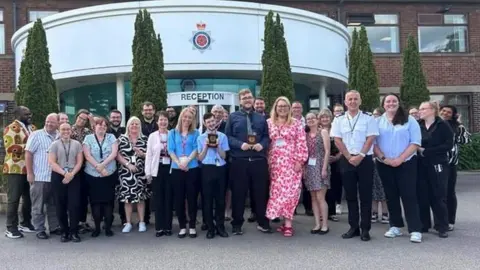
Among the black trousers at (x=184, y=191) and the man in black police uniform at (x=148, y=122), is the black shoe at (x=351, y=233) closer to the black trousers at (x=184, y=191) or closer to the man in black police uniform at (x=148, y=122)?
the black trousers at (x=184, y=191)

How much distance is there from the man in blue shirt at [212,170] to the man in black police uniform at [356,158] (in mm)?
1568

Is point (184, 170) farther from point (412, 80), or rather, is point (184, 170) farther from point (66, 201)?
point (412, 80)

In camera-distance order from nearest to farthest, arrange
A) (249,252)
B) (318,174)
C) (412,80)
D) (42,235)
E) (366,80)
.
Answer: (249,252) → (42,235) → (318,174) → (366,80) → (412,80)

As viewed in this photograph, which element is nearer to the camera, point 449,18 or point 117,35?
point 117,35

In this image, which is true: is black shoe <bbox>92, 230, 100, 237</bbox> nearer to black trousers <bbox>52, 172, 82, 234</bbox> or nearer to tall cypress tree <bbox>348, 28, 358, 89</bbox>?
black trousers <bbox>52, 172, 82, 234</bbox>

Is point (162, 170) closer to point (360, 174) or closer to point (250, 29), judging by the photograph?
point (360, 174)

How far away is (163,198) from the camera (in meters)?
6.61

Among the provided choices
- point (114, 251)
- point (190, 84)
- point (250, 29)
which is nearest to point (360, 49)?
point (250, 29)

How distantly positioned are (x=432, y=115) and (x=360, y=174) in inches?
52.1

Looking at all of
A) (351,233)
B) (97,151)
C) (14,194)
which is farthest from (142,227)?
(351,233)

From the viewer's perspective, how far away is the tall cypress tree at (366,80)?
1412 centimetres

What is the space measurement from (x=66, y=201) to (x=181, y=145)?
5.58 ft

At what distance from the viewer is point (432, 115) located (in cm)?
650

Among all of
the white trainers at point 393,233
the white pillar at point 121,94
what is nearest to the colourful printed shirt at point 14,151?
the white trainers at point 393,233
